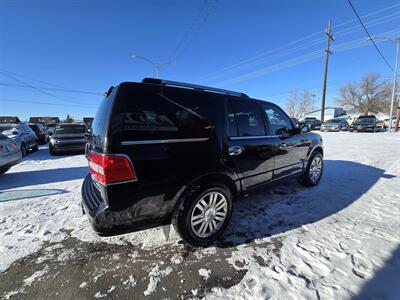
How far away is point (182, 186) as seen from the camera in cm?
234

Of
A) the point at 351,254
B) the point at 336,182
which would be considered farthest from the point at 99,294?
the point at 336,182

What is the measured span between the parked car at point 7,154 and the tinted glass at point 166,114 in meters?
5.78

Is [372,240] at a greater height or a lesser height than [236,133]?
lesser

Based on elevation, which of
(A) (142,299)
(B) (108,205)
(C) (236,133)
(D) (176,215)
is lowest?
(A) (142,299)

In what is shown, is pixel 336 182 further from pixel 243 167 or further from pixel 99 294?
pixel 99 294

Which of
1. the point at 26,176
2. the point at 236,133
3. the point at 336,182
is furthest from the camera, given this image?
the point at 26,176

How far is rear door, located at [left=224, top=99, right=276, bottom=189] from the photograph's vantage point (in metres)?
2.84

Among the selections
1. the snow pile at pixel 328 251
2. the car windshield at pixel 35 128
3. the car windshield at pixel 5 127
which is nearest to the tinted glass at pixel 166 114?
the snow pile at pixel 328 251

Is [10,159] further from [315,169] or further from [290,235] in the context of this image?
[315,169]

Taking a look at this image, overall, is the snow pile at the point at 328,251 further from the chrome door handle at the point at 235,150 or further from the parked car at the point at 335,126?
the parked car at the point at 335,126

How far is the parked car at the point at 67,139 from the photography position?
9.48 m

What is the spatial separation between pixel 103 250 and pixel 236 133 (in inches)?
89.7

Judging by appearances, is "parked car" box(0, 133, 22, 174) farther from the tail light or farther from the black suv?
the tail light

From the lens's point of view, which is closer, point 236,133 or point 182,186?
point 182,186
